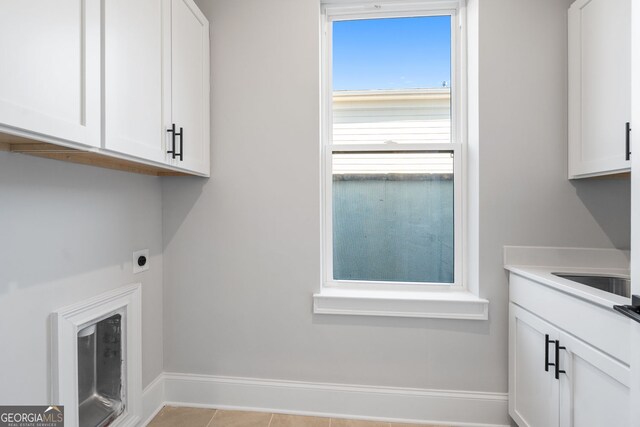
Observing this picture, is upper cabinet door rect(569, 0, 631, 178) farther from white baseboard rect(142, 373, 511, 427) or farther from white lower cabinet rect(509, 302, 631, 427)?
white baseboard rect(142, 373, 511, 427)

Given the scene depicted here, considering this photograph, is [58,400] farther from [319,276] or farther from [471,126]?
[471,126]

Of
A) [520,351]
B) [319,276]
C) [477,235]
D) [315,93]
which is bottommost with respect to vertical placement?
[520,351]

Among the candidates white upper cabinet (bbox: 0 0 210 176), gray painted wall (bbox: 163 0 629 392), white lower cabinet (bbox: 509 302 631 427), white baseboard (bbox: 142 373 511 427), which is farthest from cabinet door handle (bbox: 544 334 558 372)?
white upper cabinet (bbox: 0 0 210 176)

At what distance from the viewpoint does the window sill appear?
1828mm

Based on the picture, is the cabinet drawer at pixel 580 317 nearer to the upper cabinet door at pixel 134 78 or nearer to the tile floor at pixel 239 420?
the tile floor at pixel 239 420

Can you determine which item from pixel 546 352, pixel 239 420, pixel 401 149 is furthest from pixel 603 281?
pixel 239 420

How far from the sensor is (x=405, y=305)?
1.88 metres

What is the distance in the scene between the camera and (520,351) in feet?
5.52

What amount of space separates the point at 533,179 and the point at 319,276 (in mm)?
1325

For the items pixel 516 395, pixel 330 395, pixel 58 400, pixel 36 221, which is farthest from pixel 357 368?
pixel 36 221

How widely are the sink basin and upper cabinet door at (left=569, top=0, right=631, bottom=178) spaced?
52cm

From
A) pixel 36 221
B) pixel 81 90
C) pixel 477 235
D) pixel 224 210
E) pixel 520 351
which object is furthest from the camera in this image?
pixel 224 210

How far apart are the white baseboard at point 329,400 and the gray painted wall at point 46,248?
798 mm

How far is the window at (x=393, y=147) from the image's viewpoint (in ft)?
6.72
